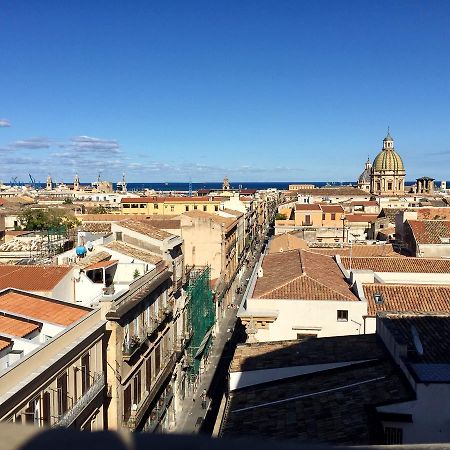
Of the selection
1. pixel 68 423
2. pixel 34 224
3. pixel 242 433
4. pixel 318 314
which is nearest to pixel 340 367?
pixel 242 433

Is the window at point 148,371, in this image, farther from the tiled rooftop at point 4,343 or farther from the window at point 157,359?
the tiled rooftop at point 4,343

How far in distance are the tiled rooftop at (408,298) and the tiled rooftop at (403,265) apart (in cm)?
696

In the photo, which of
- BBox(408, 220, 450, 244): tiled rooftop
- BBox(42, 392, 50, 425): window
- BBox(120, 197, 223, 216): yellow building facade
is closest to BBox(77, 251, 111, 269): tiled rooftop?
BBox(42, 392, 50, 425): window

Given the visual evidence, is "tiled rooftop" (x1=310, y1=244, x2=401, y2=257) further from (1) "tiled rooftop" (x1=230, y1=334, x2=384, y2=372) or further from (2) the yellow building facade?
(2) the yellow building facade

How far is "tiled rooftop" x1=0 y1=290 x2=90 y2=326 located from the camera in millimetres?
16000

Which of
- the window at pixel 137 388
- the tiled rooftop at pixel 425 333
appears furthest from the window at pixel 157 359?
the tiled rooftop at pixel 425 333

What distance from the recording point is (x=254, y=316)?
2014 cm

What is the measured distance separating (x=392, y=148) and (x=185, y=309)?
91518 mm

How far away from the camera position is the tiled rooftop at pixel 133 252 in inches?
989

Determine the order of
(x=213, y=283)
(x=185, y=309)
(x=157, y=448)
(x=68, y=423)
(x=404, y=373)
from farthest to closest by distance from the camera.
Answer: (x=213, y=283) < (x=185, y=309) < (x=68, y=423) < (x=404, y=373) < (x=157, y=448)

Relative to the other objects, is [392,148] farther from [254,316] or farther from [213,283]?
[254,316]

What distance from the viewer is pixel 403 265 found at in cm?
2991

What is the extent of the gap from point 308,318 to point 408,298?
4.32m

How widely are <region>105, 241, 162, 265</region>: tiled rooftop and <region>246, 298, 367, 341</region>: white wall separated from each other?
7.06 meters
